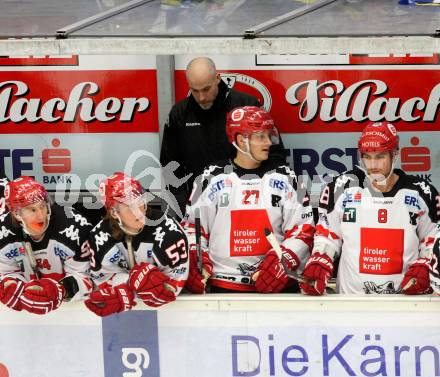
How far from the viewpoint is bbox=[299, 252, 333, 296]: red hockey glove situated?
4812 millimetres

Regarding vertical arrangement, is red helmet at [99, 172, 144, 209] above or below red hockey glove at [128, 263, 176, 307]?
above

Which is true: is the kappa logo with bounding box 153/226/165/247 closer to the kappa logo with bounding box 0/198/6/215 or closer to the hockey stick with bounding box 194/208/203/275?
the hockey stick with bounding box 194/208/203/275

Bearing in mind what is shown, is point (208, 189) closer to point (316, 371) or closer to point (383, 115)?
point (316, 371)

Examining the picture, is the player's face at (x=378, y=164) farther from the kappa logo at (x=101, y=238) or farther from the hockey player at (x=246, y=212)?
the kappa logo at (x=101, y=238)

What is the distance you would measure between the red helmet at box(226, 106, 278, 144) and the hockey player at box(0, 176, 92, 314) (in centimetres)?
90

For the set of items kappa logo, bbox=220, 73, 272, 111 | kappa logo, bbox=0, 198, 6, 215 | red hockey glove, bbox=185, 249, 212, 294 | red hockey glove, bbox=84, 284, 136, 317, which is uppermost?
kappa logo, bbox=220, 73, 272, 111

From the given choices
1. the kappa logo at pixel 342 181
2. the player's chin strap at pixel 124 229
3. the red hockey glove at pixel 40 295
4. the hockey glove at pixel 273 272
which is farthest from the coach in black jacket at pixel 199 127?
the red hockey glove at pixel 40 295

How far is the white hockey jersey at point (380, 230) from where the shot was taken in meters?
4.91

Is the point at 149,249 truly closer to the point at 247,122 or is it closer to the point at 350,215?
the point at 247,122

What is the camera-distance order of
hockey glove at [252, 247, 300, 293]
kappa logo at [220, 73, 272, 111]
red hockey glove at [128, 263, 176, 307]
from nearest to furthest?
red hockey glove at [128, 263, 176, 307]
hockey glove at [252, 247, 300, 293]
kappa logo at [220, 73, 272, 111]

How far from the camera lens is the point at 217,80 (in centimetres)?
566

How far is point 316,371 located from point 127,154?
224cm

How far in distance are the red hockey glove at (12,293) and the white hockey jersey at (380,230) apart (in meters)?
1.48

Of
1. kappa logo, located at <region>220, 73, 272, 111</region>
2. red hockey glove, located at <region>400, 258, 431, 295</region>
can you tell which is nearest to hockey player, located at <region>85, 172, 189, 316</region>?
red hockey glove, located at <region>400, 258, 431, 295</region>
